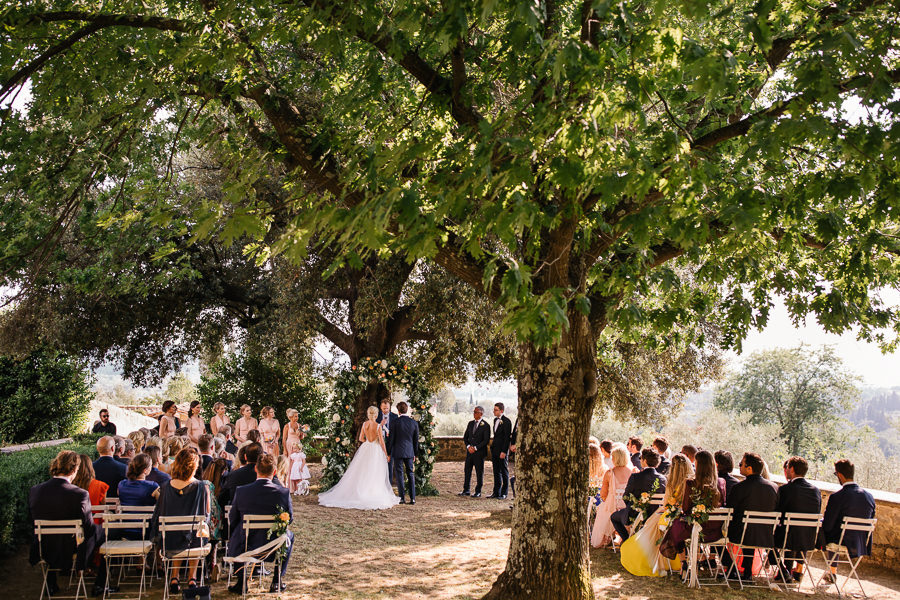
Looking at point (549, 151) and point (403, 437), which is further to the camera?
point (403, 437)

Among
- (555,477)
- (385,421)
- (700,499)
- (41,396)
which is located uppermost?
(41,396)

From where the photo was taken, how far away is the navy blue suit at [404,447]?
39.9 ft

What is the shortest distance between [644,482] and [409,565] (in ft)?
10.2

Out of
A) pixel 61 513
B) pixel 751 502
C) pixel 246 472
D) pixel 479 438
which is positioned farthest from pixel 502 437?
pixel 61 513

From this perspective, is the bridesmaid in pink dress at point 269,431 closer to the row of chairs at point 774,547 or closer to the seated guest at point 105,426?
the seated guest at point 105,426

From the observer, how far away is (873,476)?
1770 centimetres

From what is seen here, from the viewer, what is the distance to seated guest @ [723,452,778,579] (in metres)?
7.22

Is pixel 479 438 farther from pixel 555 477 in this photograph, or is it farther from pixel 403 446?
pixel 555 477

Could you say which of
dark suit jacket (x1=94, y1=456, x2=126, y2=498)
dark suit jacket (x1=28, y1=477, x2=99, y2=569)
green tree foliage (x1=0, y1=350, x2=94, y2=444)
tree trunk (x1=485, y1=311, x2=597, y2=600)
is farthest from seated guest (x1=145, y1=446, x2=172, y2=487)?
green tree foliage (x1=0, y1=350, x2=94, y2=444)

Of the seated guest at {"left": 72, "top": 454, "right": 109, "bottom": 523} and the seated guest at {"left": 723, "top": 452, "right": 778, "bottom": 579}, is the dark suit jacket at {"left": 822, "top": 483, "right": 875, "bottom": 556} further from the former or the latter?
the seated guest at {"left": 72, "top": 454, "right": 109, "bottom": 523}

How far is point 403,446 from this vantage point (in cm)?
1218

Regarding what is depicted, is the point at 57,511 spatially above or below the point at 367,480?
above

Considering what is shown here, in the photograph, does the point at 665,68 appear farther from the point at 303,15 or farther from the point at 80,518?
the point at 80,518

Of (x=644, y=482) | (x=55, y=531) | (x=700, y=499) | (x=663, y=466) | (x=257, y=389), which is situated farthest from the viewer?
(x=257, y=389)
